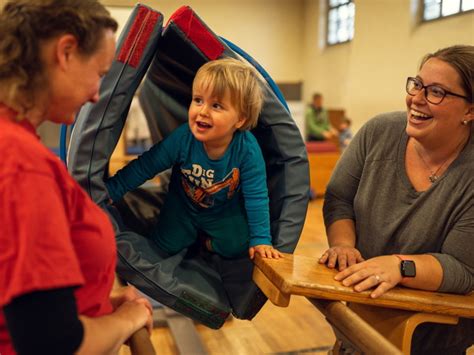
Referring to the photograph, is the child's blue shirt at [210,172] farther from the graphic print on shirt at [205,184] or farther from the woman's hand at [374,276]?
the woman's hand at [374,276]

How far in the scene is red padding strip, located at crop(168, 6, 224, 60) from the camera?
1369 mm

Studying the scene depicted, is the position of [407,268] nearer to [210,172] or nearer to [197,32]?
[210,172]

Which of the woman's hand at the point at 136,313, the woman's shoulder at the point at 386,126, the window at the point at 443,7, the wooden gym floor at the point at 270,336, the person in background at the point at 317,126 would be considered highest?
the window at the point at 443,7

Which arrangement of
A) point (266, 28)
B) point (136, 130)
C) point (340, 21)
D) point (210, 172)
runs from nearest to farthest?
1. point (210, 172)
2. point (136, 130)
3. point (340, 21)
4. point (266, 28)

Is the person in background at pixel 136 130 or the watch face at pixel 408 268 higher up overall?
the watch face at pixel 408 268

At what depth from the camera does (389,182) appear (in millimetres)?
1562

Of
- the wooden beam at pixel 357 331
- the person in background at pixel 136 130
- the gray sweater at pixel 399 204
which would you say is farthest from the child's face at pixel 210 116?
the person in background at pixel 136 130

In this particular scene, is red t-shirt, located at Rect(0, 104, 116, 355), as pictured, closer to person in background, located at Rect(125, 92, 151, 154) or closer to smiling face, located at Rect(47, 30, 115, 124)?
smiling face, located at Rect(47, 30, 115, 124)

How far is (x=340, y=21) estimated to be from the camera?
870cm

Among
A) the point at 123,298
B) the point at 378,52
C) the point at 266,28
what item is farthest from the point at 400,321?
the point at 266,28

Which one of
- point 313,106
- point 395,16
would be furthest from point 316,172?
point 395,16

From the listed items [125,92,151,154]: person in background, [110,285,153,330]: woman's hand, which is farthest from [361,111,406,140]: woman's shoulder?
[125,92,151,154]: person in background

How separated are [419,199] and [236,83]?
626 mm

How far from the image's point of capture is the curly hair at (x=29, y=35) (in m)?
0.69
